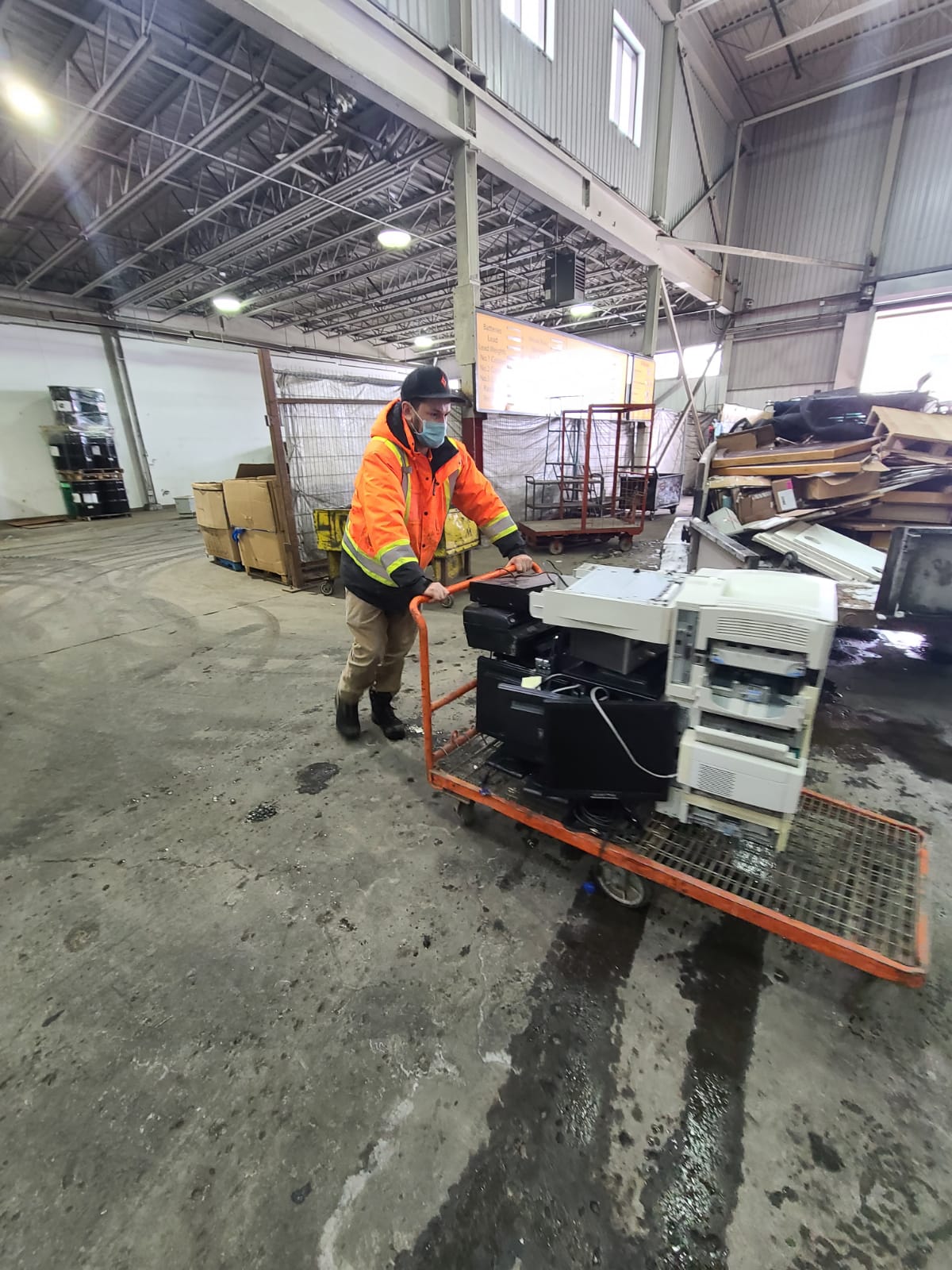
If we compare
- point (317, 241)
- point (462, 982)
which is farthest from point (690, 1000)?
point (317, 241)

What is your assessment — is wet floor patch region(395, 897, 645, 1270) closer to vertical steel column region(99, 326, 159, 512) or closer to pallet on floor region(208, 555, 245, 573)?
pallet on floor region(208, 555, 245, 573)

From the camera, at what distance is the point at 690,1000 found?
1399 mm

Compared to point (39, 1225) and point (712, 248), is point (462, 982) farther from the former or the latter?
point (712, 248)

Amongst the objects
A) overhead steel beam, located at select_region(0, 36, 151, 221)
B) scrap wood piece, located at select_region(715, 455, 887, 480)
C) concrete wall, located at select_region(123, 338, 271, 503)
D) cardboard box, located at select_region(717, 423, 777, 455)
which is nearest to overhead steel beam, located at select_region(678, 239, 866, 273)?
cardboard box, located at select_region(717, 423, 777, 455)

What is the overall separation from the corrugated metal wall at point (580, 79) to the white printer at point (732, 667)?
6.13 meters

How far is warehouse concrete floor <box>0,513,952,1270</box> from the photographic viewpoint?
0.99 metres

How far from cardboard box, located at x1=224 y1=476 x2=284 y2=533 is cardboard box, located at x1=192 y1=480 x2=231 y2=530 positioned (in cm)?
16

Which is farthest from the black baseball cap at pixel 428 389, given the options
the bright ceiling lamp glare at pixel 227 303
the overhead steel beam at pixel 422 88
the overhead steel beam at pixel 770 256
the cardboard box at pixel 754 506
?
the bright ceiling lamp glare at pixel 227 303

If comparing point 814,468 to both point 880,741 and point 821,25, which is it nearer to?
point 880,741

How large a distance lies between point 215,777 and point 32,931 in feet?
2.79

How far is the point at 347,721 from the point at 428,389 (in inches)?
65.6

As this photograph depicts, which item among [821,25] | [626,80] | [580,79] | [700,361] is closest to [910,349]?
[700,361]

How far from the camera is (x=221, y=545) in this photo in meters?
6.41

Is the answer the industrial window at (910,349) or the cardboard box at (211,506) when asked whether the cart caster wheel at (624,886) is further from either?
the industrial window at (910,349)
